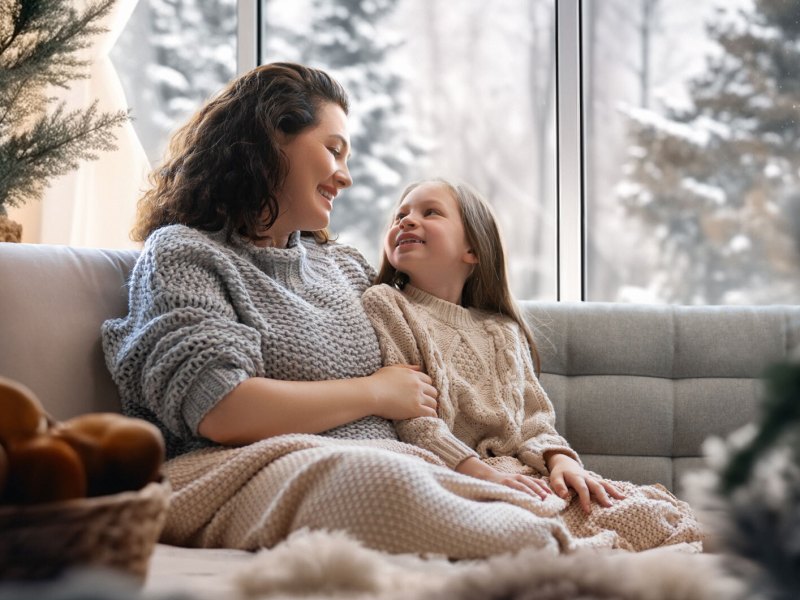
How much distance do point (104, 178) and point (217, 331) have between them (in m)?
1.58

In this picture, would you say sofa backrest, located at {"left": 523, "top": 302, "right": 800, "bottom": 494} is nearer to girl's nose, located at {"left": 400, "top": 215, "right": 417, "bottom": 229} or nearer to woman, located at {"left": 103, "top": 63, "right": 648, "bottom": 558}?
girl's nose, located at {"left": 400, "top": 215, "right": 417, "bottom": 229}

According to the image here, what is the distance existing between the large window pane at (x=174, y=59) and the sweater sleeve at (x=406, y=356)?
1.58 metres

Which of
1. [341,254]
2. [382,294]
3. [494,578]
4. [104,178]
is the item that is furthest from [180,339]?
[104,178]

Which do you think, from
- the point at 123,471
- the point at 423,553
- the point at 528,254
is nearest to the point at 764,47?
the point at 528,254

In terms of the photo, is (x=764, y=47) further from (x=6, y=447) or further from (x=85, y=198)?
(x=6, y=447)

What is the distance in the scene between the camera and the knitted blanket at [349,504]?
1224 mm

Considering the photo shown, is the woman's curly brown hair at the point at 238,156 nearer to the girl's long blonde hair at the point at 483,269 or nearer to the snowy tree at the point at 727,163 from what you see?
the girl's long blonde hair at the point at 483,269

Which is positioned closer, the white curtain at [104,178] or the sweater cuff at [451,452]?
the sweater cuff at [451,452]

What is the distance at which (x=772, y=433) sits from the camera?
525mm

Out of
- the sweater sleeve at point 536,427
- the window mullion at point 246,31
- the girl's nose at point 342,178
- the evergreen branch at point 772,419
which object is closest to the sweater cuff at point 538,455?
the sweater sleeve at point 536,427

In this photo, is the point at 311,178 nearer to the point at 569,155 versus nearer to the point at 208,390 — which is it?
the point at 208,390

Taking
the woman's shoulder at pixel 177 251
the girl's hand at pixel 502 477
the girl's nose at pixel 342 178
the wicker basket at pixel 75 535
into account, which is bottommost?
the girl's hand at pixel 502 477

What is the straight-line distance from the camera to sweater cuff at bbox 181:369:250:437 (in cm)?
149

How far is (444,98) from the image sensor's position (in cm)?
317
